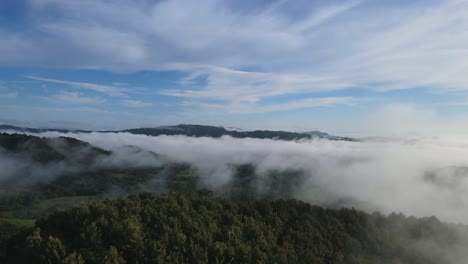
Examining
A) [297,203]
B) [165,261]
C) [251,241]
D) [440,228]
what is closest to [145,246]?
[165,261]

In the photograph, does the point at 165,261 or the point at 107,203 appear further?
the point at 107,203

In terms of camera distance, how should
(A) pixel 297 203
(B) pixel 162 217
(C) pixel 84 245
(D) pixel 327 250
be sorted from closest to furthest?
(C) pixel 84 245, (B) pixel 162 217, (D) pixel 327 250, (A) pixel 297 203

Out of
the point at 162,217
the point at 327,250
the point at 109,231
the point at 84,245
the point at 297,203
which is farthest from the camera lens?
the point at 297,203

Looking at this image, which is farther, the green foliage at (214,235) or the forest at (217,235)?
the forest at (217,235)

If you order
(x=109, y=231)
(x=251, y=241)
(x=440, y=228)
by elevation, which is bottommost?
(x=440, y=228)

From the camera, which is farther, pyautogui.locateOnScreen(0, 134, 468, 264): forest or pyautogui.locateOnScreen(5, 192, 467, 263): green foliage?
pyautogui.locateOnScreen(0, 134, 468, 264): forest

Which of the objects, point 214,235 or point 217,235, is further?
point 217,235

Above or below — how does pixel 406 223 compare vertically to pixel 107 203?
below

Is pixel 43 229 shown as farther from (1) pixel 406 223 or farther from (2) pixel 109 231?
(1) pixel 406 223
